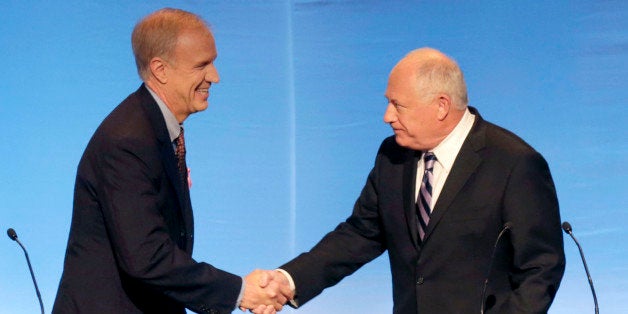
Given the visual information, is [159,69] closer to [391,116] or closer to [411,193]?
[391,116]

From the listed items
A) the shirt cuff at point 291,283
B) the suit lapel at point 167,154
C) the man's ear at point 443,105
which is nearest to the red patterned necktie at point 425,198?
the man's ear at point 443,105

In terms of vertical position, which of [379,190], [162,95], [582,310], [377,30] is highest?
[377,30]

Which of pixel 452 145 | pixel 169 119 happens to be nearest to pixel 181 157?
pixel 169 119

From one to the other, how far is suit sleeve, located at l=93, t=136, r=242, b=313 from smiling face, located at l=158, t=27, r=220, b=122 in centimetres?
23

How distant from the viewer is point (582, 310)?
4.68m

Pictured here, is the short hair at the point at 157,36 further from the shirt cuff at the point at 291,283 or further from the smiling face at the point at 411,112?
the shirt cuff at the point at 291,283

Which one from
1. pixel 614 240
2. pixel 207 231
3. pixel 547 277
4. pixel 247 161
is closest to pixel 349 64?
pixel 247 161

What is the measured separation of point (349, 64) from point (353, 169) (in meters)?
0.44

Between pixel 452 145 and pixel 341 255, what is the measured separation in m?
0.52

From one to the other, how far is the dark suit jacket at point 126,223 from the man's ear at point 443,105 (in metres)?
0.70

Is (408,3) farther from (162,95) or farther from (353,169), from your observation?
(162,95)

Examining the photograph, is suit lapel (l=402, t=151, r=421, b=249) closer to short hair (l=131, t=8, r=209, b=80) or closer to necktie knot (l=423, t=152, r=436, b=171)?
necktie knot (l=423, t=152, r=436, b=171)

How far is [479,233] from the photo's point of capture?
309 centimetres

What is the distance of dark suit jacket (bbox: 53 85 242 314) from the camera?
2.92 m
